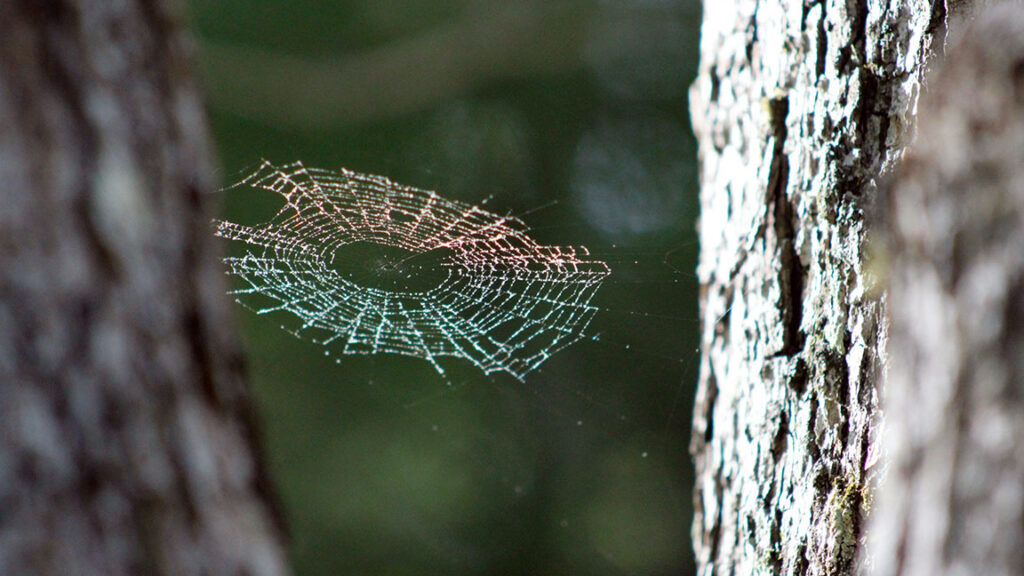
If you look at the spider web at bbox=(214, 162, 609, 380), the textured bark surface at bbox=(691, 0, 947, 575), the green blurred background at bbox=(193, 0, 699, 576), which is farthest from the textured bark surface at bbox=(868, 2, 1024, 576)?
the green blurred background at bbox=(193, 0, 699, 576)

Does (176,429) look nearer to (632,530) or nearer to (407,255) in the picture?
(407,255)

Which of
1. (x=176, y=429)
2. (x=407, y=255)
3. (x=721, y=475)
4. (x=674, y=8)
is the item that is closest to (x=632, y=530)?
(x=407, y=255)

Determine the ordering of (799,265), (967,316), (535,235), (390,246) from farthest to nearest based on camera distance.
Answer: (535,235) < (390,246) < (799,265) < (967,316)

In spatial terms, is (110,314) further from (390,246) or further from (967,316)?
(390,246)

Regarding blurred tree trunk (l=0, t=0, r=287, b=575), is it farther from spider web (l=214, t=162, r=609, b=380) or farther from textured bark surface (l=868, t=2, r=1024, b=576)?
spider web (l=214, t=162, r=609, b=380)

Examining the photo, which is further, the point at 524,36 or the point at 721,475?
the point at 524,36

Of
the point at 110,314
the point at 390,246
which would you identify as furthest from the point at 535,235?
the point at 110,314

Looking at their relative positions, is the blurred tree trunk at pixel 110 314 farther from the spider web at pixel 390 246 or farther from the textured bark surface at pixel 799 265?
the spider web at pixel 390 246
